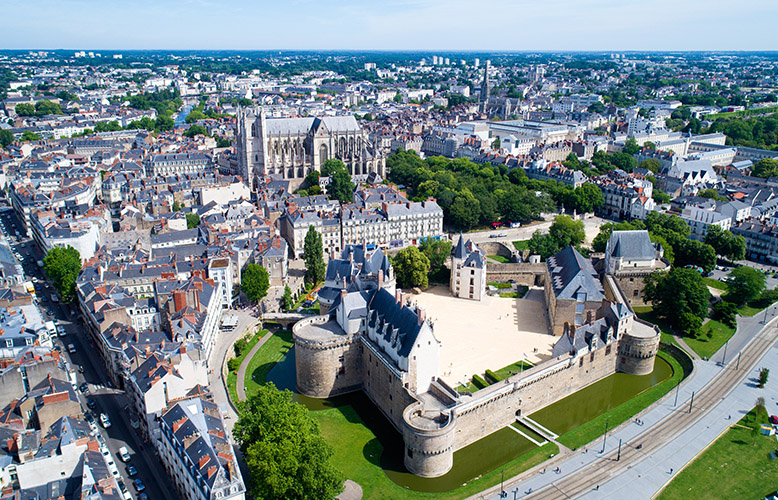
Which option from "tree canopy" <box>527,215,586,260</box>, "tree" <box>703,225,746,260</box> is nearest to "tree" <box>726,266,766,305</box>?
"tree" <box>703,225,746,260</box>

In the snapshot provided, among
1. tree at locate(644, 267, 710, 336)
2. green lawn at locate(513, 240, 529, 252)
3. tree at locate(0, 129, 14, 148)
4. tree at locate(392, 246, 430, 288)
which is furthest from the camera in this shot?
tree at locate(0, 129, 14, 148)

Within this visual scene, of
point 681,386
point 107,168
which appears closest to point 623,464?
point 681,386

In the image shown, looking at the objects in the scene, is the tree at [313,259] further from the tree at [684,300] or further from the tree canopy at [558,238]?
the tree at [684,300]

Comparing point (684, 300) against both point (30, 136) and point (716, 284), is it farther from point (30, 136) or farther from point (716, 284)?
point (30, 136)

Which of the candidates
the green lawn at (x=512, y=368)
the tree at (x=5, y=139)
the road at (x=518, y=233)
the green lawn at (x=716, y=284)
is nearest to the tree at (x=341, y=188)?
the road at (x=518, y=233)

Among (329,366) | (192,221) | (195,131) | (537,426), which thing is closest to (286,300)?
(329,366)

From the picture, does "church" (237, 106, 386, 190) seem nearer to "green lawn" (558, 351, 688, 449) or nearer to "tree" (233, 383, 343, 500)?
"green lawn" (558, 351, 688, 449)

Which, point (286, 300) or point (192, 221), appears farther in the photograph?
point (192, 221)
